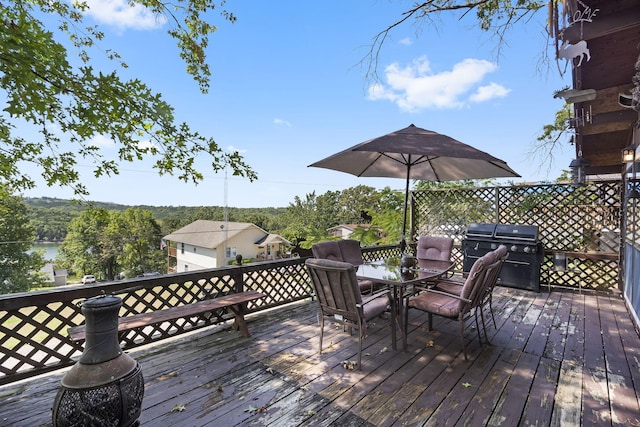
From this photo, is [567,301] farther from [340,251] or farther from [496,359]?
[340,251]

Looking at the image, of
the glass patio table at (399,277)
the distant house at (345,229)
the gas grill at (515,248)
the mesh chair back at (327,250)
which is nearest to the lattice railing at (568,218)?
the gas grill at (515,248)

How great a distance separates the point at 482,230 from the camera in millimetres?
5496

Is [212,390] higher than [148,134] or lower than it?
lower

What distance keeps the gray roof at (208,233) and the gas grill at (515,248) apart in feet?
77.1

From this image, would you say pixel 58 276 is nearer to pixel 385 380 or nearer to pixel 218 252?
pixel 218 252

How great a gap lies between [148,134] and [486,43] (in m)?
4.08

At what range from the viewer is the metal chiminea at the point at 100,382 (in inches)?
53.0

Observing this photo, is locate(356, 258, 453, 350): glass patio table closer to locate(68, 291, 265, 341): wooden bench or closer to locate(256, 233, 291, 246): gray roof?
locate(68, 291, 265, 341): wooden bench

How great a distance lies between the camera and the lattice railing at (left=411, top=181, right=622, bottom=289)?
488 cm

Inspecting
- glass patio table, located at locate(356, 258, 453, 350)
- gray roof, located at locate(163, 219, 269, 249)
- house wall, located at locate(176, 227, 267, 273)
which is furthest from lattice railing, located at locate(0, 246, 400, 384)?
house wall, located at locate(176, 227, 267, 273)

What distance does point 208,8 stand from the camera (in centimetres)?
397

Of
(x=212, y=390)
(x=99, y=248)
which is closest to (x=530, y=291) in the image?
(x=212, y=390)

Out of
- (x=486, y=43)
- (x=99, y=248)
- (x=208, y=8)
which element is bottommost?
(x=99, y=248)

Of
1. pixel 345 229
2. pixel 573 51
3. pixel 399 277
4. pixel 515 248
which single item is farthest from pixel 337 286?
pixel 345 229
